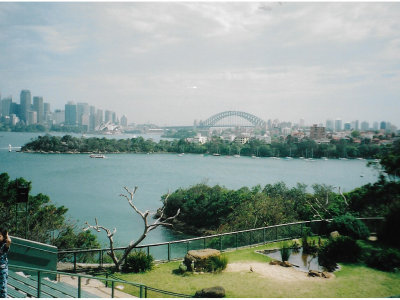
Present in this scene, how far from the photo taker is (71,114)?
9012 centimetres

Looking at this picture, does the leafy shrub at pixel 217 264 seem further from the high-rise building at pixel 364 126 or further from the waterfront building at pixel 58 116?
the waterfront building at pixel 58 116

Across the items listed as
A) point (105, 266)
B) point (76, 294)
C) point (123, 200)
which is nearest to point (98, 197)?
point (123, 200)

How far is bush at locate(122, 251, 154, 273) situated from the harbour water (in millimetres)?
16924

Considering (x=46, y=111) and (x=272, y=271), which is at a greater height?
(x=46, y=111)

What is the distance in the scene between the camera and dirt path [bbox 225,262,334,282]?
24.3 ft

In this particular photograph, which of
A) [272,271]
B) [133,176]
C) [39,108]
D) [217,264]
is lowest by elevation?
[133,176]

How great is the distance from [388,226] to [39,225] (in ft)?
42.3

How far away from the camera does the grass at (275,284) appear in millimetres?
6652

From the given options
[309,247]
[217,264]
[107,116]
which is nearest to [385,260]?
[309,247]

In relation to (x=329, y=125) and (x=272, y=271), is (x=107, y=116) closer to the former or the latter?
(x=329, y=125)

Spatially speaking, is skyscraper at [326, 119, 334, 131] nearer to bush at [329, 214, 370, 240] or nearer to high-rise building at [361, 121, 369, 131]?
high-rise building at [361, 121, 369, 131]

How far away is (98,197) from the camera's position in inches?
1633

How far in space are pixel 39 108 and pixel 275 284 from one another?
68.9m

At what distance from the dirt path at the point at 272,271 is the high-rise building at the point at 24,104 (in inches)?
2417
